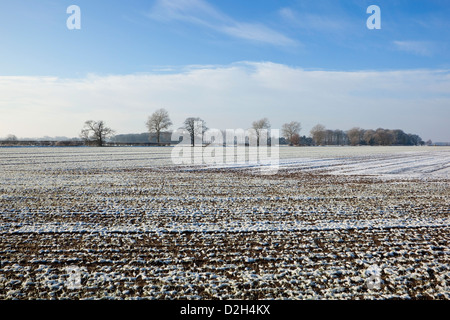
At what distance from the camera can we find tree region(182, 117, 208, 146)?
12069cm

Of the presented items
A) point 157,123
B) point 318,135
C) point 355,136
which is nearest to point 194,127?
point 157,123

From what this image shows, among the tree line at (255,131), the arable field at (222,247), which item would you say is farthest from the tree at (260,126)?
the arable field at (222,247)

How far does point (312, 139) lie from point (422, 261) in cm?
18185

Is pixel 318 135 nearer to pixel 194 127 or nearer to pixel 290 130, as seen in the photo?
pixel 290 130

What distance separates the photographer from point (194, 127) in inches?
4788

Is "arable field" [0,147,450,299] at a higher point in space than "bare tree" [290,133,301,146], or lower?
lower

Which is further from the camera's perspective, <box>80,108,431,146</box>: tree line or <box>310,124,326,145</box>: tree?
<box>310,124,326,145</box>: tree

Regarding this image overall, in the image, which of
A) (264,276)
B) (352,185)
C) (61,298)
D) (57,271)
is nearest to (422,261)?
(264,276)

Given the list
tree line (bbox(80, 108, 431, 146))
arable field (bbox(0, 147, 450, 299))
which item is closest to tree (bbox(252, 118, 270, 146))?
tree line (bbox(80, 108, 431, 146))

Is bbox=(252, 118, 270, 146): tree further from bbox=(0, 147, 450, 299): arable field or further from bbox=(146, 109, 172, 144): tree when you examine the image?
bbox=(0, 147, 450, 299): arable field

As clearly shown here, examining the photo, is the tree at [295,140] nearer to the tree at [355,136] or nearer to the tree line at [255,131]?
the tree line at [255,131]

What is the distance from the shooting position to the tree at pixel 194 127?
120688mm

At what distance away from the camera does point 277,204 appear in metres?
10.7
